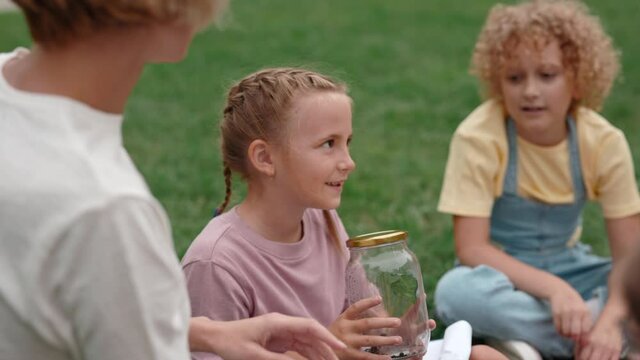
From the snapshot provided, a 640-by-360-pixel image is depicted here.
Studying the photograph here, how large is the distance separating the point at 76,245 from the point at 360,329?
109 cm

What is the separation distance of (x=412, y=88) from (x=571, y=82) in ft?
14.0

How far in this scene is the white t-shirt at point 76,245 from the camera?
64.5 inches

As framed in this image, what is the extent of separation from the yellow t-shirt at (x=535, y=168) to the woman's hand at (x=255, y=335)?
155 cm

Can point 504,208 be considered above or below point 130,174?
below

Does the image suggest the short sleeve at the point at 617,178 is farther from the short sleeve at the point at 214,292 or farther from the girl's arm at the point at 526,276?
the short sleeve at the point at 214,292

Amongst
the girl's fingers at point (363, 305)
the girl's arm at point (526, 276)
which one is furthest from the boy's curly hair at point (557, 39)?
the girl's fingers at point (363, 305)

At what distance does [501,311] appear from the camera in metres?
3.62

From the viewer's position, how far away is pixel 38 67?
181 centimetres

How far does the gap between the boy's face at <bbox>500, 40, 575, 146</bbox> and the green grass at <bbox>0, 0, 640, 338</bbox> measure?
62 centimetres

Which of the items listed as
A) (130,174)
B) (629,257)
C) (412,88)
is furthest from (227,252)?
(412,88)

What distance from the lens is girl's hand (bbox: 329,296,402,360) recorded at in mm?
2566

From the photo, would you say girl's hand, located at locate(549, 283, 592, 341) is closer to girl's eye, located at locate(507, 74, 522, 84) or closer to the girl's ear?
girl's eye, located at locate(507, 74, 522, 84)

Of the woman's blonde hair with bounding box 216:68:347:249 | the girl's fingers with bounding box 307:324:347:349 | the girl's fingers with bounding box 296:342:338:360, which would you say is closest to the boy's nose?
the woman's blonde hair with bounding box 216:68:347:249

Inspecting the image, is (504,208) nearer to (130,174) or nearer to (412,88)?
(130,174)
